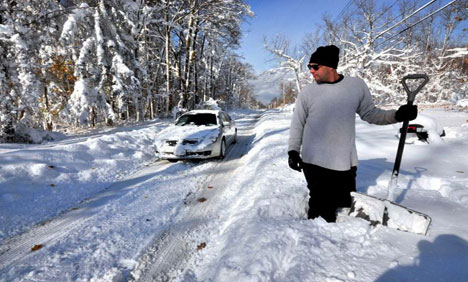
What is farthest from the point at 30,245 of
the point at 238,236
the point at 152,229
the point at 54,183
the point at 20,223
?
the point at 238,236

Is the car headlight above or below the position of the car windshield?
below

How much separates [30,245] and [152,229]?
1.42 m

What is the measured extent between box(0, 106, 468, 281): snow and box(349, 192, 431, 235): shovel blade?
7 centimetres

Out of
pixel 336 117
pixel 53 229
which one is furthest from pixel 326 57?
pixel 53 229

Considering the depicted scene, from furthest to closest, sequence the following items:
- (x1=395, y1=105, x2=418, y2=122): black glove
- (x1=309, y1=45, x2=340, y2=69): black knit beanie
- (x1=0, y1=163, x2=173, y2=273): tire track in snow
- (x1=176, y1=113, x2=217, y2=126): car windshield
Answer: (x1=176, y1=113, x2=217, y2=126): car windshield → (x1=0, y1=163, x2=173, y2=273): tire track in snow → (x1=309, y1=45, x2=340, y2=69): black knit beanie → (x1=395, y1=105, x2=418, y2=122): black glove

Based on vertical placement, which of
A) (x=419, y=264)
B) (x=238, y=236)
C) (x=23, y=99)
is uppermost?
(x=23, y=99)

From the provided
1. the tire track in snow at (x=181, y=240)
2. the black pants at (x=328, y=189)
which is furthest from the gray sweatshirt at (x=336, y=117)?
the tire track in snow at (x=181, y=240)

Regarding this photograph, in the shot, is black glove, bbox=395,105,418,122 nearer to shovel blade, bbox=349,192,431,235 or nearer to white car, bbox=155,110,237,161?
shovel blade, bbox=349,192,431,235

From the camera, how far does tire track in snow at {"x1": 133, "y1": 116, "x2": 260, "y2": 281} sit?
2334 mm

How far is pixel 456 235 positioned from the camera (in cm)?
207

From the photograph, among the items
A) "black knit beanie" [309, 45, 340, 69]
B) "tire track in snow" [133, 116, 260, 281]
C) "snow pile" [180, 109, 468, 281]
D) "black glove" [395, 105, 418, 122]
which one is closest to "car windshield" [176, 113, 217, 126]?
"tire track in snow" [133, 116, 260, 281]

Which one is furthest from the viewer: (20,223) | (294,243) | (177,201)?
(177,201)

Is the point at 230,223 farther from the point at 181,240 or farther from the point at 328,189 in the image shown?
the point at 328,189

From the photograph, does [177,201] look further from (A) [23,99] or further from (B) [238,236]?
(A) [23,99]
